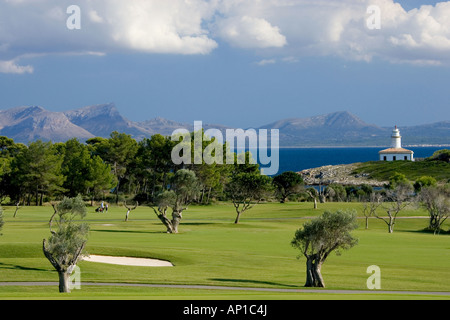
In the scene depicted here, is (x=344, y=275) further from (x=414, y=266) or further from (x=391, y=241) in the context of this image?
(x=391, y=241)

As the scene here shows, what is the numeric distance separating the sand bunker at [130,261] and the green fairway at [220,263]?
667mm

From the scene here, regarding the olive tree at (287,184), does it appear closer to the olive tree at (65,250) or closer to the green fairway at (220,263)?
the green fairway at (220,263)

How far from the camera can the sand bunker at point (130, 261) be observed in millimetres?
37438

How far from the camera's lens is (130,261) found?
1507 inches

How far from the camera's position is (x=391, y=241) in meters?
54.4

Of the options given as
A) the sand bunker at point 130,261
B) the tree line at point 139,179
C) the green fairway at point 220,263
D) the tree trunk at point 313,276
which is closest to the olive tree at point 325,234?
the tree trunk at point 313,276

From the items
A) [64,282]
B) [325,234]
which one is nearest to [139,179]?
[325,234]

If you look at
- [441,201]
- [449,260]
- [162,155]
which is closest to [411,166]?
[162,155]

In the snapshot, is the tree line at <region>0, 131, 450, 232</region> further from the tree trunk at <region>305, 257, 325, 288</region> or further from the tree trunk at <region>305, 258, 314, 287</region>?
the tree trunk at <region>305, 258, 314, 287</region>

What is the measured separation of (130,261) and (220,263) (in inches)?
228

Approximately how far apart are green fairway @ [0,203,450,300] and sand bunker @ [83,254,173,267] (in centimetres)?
67

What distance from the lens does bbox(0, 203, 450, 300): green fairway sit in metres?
27.2

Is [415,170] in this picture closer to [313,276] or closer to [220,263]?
[220,263]
